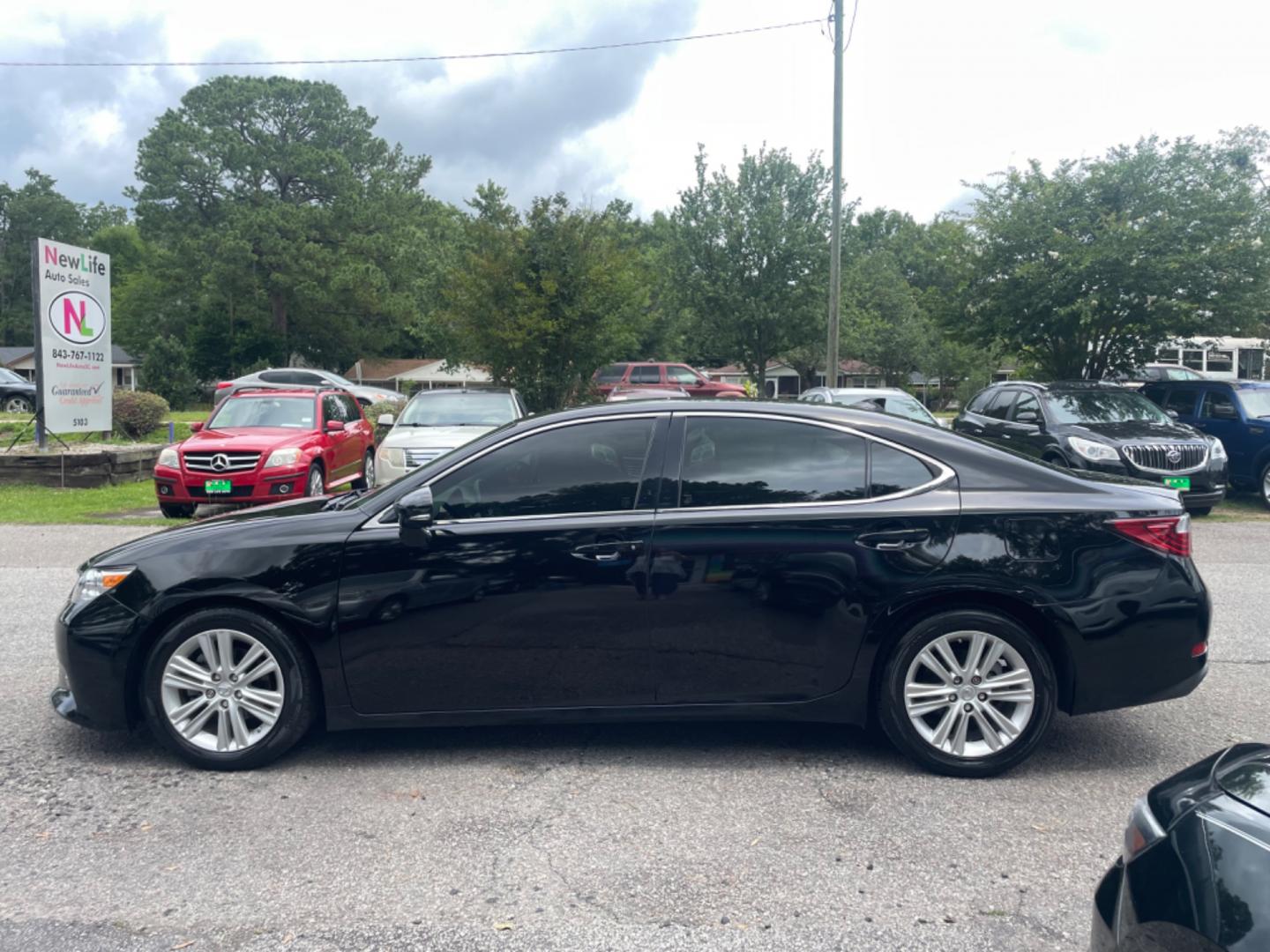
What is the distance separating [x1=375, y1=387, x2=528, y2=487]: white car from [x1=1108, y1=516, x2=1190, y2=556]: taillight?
902 cm

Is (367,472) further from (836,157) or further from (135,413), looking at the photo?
(836,157)

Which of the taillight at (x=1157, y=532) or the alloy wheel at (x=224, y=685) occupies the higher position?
the taillight at (x=1157, y=532)

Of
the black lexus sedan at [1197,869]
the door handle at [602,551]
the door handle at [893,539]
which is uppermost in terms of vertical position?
the door handle at [893,539]

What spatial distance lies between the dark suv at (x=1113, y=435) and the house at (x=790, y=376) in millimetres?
32490

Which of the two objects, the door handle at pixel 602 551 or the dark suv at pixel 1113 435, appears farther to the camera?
the dark suv at pixel 1113 435

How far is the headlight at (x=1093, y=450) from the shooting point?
40.1 ft

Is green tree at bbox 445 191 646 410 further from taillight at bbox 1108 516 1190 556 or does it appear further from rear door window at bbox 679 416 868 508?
taillight at bbox 1108 516 1190 556

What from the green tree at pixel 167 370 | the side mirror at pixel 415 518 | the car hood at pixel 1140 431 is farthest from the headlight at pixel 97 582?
the green tree at pixel 167 370

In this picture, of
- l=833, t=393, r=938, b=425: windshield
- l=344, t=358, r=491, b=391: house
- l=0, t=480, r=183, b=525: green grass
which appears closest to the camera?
l=0, t=480, r=183, b=525: green grass

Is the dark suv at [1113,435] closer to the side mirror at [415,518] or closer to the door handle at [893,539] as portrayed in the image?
the door handle at [893,539]

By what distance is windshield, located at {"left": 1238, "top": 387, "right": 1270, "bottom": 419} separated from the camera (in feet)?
46.8

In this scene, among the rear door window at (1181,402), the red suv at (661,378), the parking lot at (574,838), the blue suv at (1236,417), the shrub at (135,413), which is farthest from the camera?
the red suv at (661,378)

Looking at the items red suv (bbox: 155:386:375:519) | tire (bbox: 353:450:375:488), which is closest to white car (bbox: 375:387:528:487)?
tire (bbox: 353:450:375:488)

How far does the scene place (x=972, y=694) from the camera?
4.38 meters
